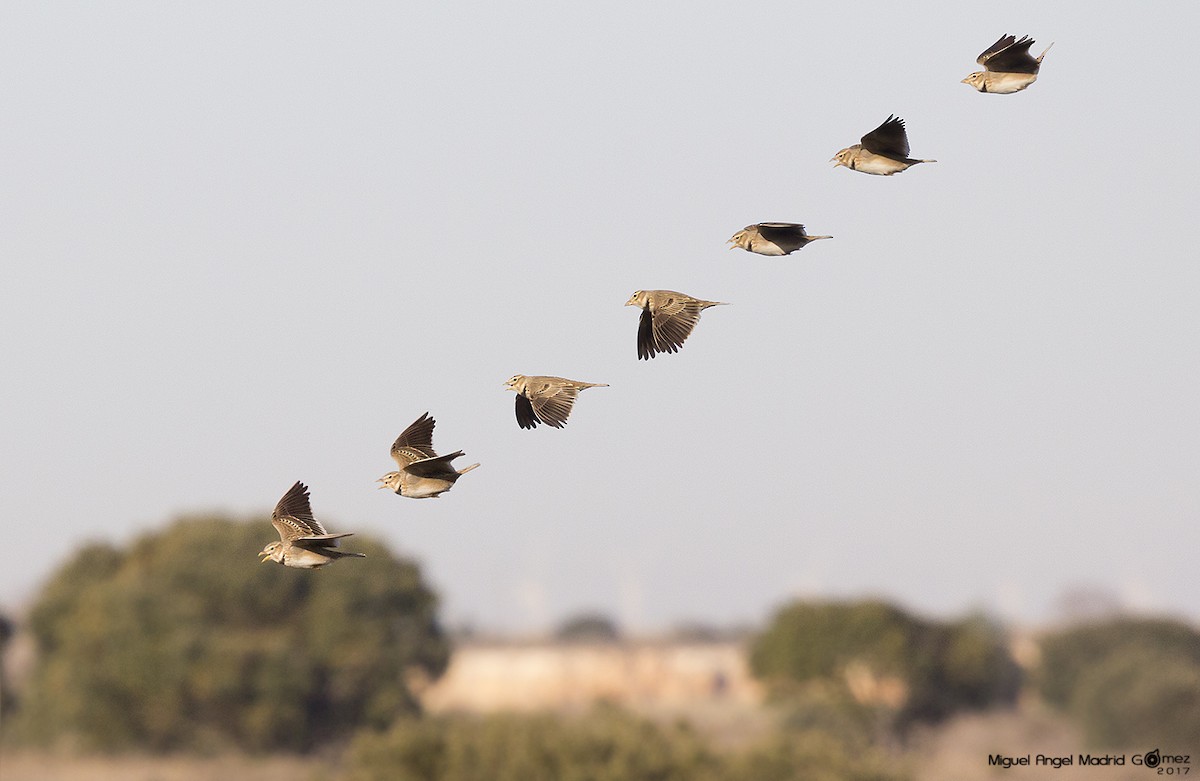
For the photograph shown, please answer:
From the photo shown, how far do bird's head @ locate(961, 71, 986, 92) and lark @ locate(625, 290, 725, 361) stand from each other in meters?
2.78

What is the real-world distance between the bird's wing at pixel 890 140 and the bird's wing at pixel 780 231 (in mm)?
890

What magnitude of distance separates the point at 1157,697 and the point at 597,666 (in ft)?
131

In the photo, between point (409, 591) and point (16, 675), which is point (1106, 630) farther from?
point (16, 675)

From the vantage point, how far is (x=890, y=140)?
541 inches

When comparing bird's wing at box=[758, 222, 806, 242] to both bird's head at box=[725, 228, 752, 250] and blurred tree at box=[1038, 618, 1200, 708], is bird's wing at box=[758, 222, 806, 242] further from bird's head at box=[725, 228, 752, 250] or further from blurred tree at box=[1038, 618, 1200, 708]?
blurred tree at box=[1038, 618, 1200, 708]

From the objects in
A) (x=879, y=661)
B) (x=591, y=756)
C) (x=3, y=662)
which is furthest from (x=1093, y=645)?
(x=3, y=662)

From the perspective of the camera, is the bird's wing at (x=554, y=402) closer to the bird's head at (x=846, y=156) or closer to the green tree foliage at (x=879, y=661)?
the bird's head at (x=846, y=156)

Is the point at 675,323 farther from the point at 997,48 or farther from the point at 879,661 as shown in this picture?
the point at 879,661

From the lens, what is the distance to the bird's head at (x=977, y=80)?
14.2 m

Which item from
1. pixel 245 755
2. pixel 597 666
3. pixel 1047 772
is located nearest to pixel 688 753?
pixel 1047 772

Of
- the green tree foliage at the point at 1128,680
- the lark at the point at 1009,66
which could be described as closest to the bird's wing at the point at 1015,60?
the lark at the point at 1009,66

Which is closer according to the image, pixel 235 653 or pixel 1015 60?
pixel 1015 60

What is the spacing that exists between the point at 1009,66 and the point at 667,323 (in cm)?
347

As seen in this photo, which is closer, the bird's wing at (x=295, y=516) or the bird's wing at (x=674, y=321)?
the bird's wing at (x=295, y=516)
